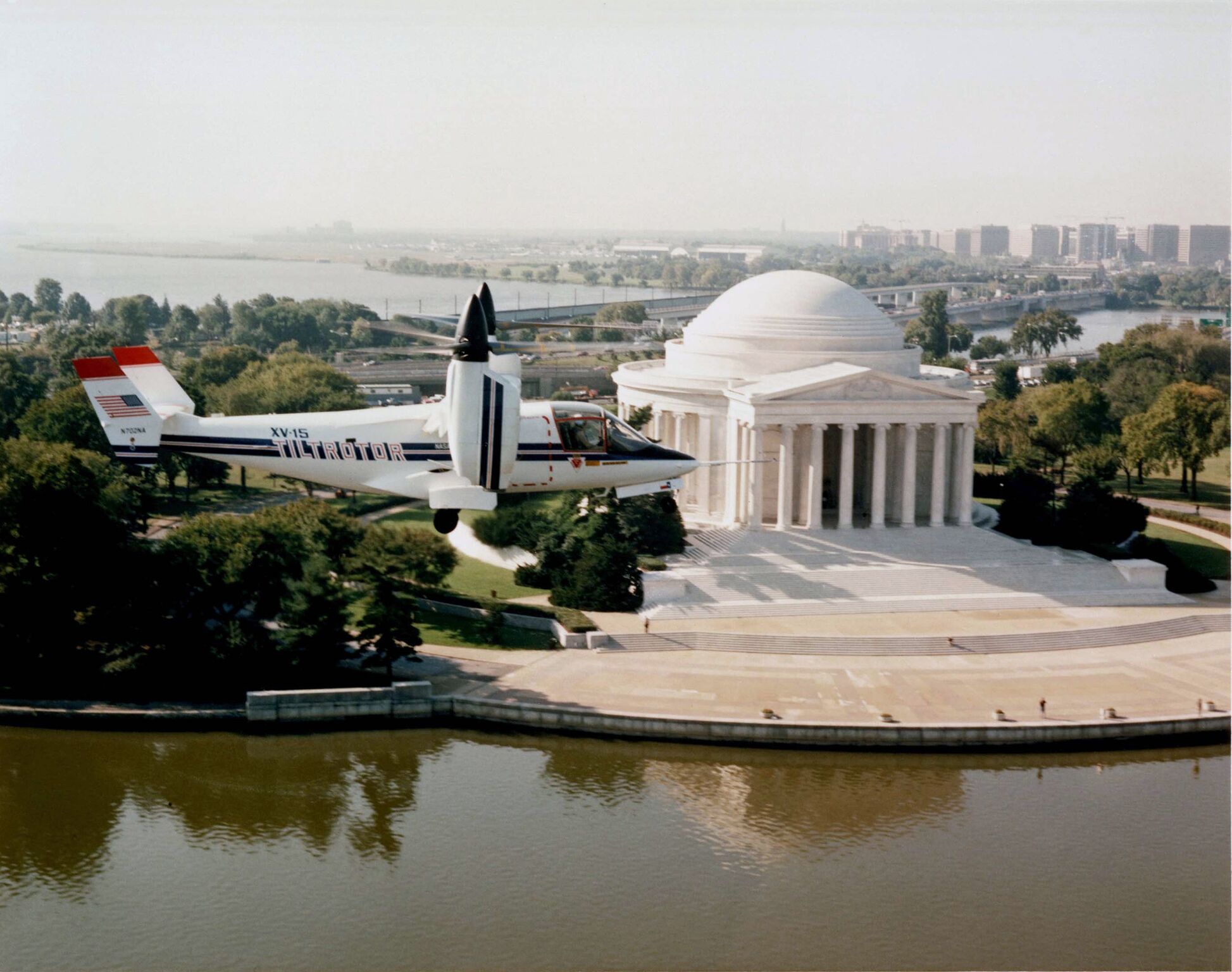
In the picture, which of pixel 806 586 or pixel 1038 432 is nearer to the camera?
pixel 806 586

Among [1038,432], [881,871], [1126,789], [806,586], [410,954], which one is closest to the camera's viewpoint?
[410,954]

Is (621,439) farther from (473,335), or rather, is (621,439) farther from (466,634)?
(466,634)

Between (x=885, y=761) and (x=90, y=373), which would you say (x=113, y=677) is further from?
(x=885, y=761)

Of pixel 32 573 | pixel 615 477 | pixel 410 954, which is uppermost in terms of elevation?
pixel 615 477

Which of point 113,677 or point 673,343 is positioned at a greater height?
point 673,343

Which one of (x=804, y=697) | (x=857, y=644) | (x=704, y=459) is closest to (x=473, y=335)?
(x=804, y=697)

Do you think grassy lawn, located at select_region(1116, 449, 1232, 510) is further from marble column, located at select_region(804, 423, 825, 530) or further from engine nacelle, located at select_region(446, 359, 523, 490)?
engine nacelle, located at select_region(446, 359, 523, 490)

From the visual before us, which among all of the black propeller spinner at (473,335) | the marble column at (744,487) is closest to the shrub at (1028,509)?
the marble column at (744,487)

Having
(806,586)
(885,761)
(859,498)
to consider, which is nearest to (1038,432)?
(859,498)
